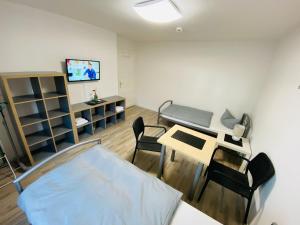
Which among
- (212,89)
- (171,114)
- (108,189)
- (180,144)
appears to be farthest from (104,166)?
(212,89)

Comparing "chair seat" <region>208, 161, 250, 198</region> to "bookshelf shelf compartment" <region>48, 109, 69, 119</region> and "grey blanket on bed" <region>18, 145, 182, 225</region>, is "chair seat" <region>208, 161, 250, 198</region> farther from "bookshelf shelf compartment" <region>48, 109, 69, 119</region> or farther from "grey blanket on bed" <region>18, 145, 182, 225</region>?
"bookshelf shelf compartment" <region>48, 109, 69, 119</region>

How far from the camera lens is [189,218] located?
1.13 m

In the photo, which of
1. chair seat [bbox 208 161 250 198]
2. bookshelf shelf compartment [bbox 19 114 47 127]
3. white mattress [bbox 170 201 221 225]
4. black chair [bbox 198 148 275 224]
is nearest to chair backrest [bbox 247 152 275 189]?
black chair [bbox 198 148 275 224]

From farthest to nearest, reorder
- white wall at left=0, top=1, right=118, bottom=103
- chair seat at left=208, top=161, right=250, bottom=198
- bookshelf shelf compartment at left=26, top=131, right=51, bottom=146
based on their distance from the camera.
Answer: bookshelf shelf compartment at left=26, top=131, right=51, bottom=146 < white wall at left=0, top=1, right=118, bottom=103 < chair seat at left=208, top=161, right=250, bottom=198

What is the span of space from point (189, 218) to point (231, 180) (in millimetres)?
893

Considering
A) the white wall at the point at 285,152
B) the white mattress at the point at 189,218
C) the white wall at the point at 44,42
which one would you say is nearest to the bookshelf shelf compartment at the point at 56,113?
the white wall at the point at 44,42

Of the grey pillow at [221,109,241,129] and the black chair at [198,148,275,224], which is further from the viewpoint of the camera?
the grey pillow at [221,109,241,129]

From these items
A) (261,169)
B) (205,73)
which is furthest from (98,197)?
(205,73)

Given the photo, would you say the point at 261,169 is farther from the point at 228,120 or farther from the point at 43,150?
the point at 43,150

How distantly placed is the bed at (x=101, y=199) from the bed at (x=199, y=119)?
2254 millimetres

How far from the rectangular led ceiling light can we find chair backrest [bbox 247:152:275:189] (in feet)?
6.70

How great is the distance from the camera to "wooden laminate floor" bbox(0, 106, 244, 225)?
66.2 inches

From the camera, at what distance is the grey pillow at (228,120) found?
322cm

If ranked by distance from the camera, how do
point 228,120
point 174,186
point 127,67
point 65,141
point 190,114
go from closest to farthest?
point 174,186
point 65,141
point 228,120
point 190,114
point 127,67
